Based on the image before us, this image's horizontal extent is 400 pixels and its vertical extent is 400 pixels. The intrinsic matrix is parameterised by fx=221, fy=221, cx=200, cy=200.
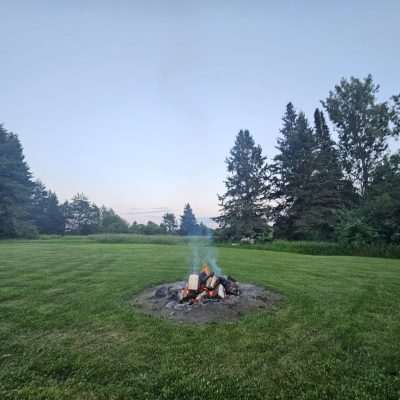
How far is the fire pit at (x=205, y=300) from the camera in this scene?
3.62m

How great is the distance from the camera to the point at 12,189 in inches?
1063

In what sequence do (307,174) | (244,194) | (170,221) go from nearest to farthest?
(307,174) → (244,194) → (170,221)

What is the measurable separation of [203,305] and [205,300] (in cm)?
17

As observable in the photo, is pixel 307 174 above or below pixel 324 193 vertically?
above

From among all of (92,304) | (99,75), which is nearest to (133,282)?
(92,304)

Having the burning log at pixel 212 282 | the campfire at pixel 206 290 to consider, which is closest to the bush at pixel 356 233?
the campfire at pixel 206 290

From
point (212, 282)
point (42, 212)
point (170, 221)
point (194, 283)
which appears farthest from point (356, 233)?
point (42, 212)

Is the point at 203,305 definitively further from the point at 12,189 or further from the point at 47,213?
the point at 47,213

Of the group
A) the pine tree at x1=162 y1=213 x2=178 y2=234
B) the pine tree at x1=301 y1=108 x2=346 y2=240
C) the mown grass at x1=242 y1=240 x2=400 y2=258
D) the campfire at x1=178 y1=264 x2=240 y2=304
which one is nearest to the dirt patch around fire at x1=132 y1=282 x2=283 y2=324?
the campfire at x1=178 y1=264 x2=240 y2=304

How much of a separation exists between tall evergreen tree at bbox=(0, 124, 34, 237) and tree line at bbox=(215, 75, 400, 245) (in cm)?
2405

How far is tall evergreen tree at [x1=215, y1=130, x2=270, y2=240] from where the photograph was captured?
24.5 metres

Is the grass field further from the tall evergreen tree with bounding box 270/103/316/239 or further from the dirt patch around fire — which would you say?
the tall evergreen tree with bounding box 270/103/316/239

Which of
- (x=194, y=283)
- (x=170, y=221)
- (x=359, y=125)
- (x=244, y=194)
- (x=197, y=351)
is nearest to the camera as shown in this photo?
(x=197, y=351)

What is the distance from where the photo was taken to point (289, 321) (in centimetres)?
339
